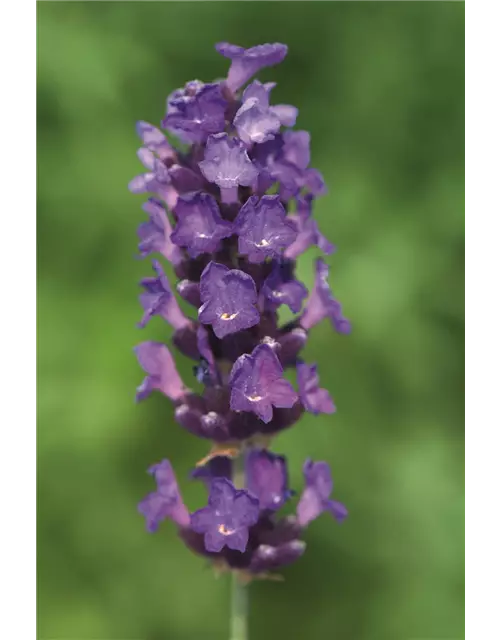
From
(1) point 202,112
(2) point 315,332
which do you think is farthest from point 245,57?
(2) point 315,332

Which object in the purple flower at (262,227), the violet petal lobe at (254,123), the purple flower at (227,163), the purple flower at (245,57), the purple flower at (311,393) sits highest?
the purple flower at (245,57)

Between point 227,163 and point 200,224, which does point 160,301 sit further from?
point 227,163

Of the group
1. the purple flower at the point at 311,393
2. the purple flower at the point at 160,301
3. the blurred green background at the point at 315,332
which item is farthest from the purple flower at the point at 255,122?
the blurred green background at the point at 315,332

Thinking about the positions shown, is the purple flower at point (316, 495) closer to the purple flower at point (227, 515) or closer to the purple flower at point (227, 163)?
the purple flower at point (227, 515)

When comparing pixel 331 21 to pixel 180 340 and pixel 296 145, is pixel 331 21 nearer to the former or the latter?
pixel 296 145

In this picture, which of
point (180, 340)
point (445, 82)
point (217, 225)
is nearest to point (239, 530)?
point (180, 340)
